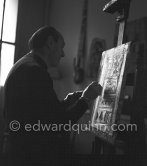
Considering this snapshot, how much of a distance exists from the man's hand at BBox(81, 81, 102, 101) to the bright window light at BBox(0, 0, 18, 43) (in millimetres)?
2420

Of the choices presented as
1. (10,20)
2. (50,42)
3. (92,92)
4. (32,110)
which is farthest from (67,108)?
(10,20)

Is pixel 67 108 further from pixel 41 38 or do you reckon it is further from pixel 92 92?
pixel 41 38

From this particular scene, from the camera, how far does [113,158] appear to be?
158 cm

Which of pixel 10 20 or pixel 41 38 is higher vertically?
pixel 10 20

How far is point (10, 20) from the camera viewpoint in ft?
13.1

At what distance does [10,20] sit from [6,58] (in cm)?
48

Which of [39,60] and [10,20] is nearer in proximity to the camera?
[39,60]

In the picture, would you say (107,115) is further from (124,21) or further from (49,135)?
(124,21)

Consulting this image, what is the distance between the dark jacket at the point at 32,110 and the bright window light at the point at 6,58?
94.0 inches

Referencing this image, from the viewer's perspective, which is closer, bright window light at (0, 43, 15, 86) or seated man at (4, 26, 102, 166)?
seated man at (4, 26, 102, 166)

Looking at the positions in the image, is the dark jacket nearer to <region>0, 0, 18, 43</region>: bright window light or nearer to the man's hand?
the man's hand

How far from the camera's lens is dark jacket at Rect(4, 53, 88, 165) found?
151cm

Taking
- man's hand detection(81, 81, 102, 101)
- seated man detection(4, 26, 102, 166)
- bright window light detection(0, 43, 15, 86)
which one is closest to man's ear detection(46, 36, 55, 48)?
seated man detection(4, 26, 102, 166)

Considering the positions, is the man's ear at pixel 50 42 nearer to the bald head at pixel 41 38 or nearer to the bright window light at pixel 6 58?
the bald head at pixel 41 38
